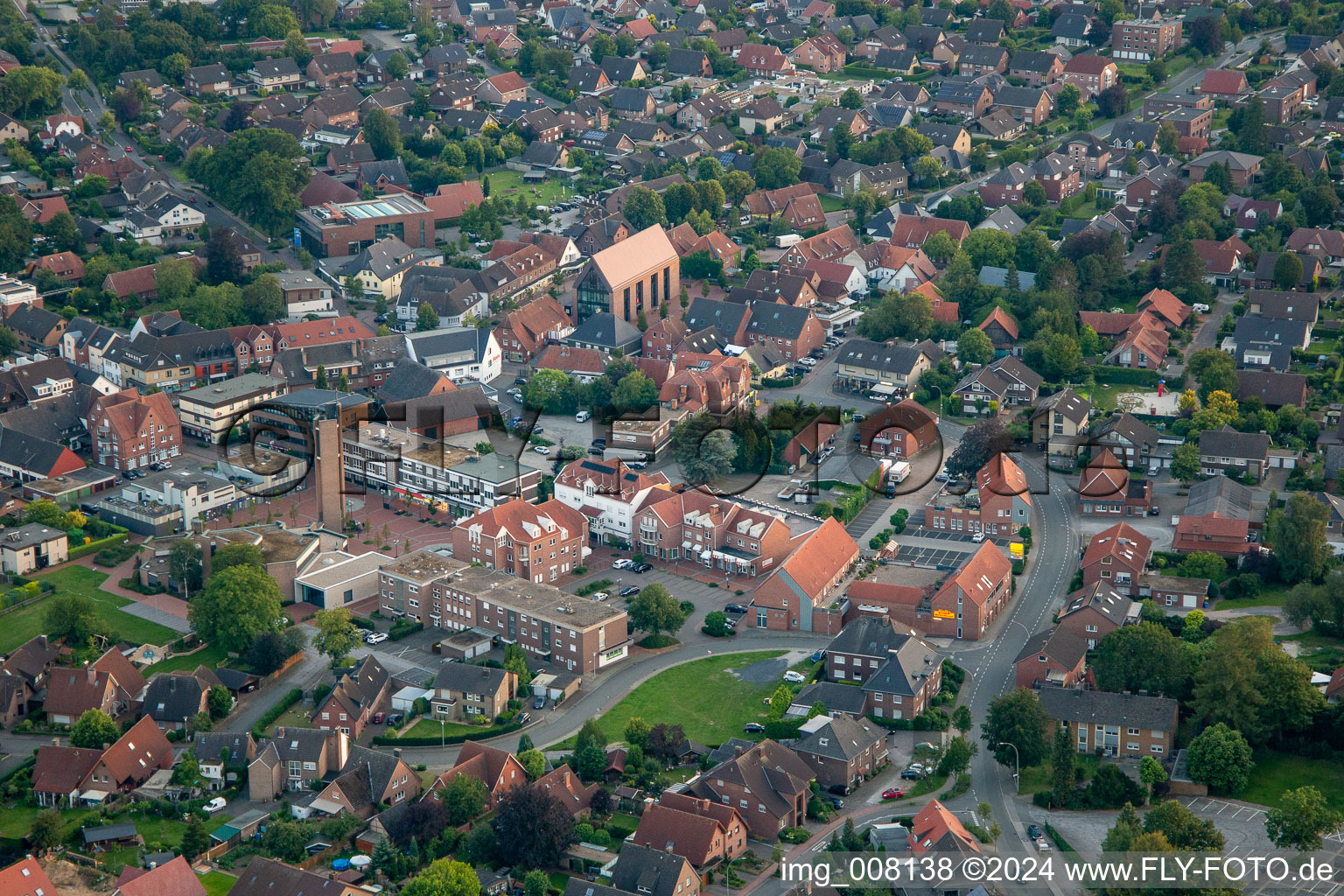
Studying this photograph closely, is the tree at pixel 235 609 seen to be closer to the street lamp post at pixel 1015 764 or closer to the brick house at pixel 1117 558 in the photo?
the street lamp post at pixel 1015 764

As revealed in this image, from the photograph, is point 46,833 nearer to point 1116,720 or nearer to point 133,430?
point 133,430

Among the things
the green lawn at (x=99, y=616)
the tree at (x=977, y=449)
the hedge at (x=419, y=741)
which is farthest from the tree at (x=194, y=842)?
the tree at (x=977, y=449)

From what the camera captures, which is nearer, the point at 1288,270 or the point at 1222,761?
the point at 1222,761

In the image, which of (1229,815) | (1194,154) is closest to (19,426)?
(1229,815)

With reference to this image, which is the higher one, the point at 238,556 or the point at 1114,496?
the point at 1114,496

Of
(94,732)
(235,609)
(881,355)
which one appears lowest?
(94,732)

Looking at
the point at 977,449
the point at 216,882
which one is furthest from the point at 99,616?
the point at 977,449

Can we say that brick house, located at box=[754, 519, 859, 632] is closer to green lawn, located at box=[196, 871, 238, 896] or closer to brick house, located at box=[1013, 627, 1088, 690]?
brick house, located at box=[1013, 627, 1088, 690]
